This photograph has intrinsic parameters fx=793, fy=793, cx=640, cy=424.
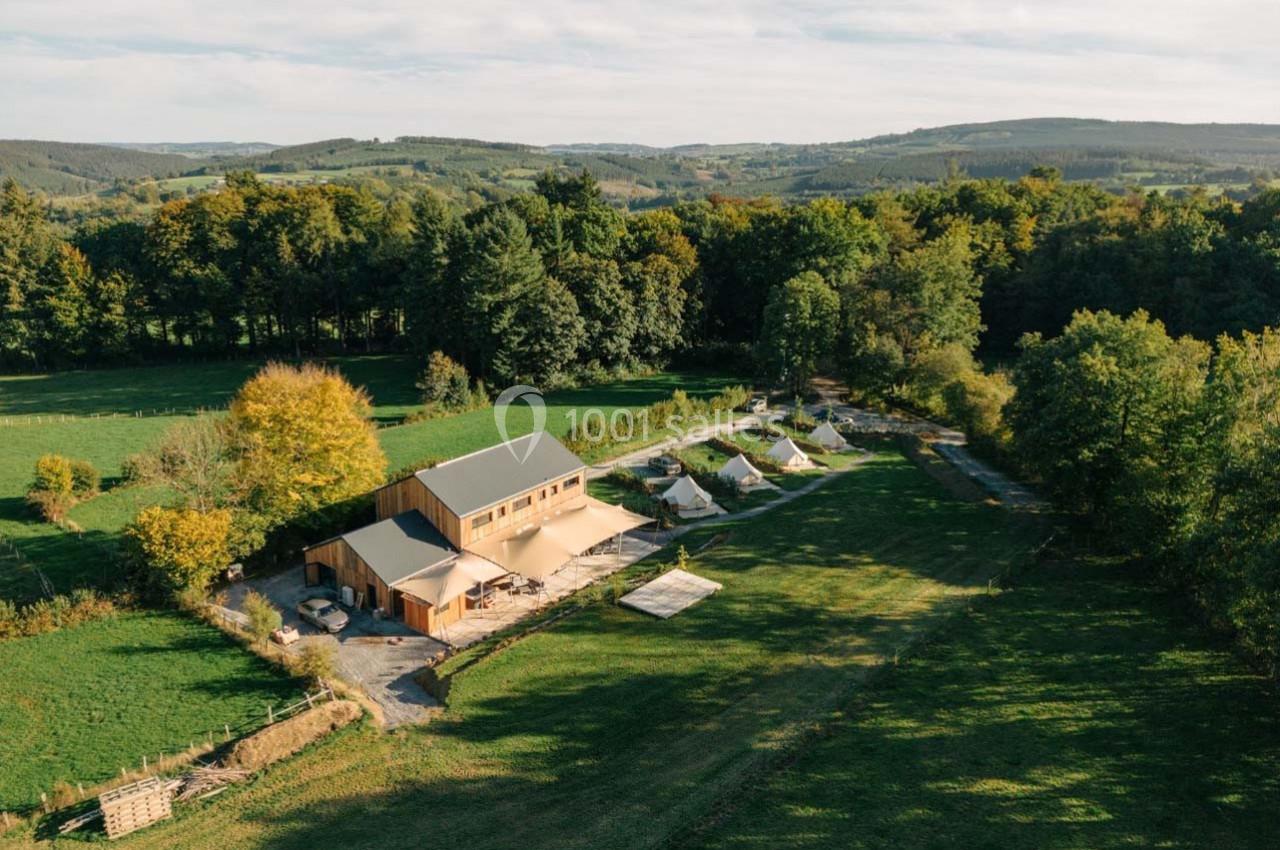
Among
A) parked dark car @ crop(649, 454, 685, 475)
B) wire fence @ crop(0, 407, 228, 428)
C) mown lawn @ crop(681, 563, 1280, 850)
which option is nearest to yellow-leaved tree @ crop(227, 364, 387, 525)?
parked dark car @ crop(649, 454, 685, 475)

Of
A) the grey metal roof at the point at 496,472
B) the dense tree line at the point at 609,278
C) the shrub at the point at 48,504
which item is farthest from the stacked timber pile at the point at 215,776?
the dense tree line at the point at 609,278

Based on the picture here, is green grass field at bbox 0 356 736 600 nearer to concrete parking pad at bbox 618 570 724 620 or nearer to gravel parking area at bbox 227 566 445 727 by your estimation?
gravel parking area at bbox 227 566 445 727

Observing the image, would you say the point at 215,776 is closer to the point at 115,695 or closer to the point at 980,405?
the point at 115,695

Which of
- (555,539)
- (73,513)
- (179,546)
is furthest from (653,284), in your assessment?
(179,546)

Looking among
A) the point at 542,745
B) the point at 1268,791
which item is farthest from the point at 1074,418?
the point at 542,745

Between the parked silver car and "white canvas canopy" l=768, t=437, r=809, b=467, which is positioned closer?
the parked silver car
